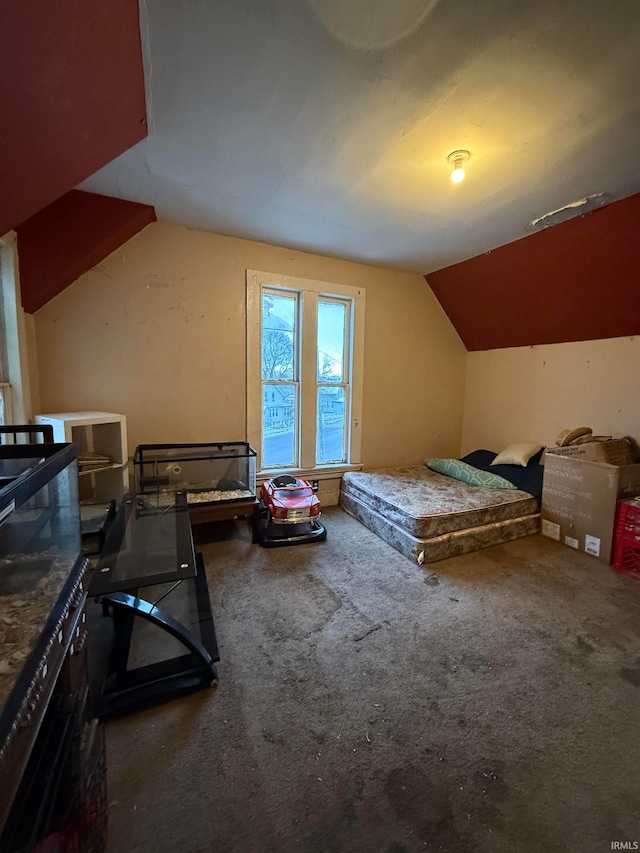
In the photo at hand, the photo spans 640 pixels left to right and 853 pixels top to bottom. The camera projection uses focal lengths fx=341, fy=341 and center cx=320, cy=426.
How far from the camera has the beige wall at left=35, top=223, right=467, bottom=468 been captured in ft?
8.00

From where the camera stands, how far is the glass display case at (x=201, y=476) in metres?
2.54

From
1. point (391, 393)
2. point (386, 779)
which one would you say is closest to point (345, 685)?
point (386, 779)

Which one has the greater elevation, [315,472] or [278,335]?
[278,335]

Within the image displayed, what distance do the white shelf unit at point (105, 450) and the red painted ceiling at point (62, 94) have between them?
123cm

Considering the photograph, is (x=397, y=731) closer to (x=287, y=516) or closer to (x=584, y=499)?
(x=287, y=516)

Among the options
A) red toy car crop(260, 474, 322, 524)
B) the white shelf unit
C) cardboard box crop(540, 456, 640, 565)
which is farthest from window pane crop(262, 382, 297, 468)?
cardboard box crop(540, 456, 640, 565)

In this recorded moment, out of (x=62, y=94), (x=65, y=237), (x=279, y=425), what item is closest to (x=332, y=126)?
(x=62, y=94)

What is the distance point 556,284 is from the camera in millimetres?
2764

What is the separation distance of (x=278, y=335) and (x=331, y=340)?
556 mm

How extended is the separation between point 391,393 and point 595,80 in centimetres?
261

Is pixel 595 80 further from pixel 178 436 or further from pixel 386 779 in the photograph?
pixel 178 436

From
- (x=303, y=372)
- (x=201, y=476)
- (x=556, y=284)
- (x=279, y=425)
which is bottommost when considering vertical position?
(x=201, y=476)

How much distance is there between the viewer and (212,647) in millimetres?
1556

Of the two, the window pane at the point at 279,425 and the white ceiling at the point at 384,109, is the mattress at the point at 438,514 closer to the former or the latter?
the window pane at the point at 279,425
